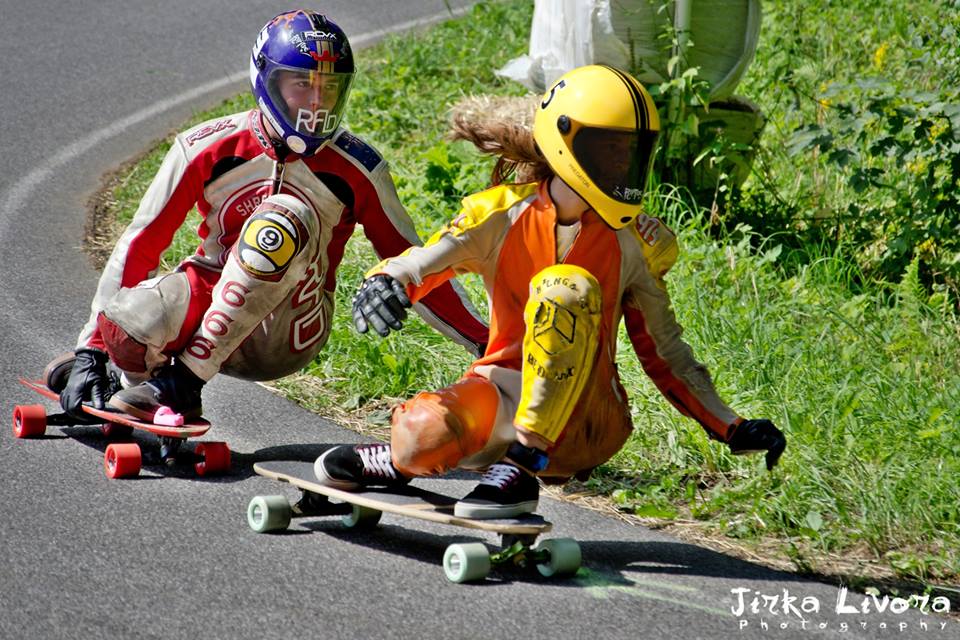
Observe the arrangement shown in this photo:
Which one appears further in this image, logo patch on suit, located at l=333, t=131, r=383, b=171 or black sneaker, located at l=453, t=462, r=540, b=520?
logo patch on suit, located at l=333, t=131, r=383, b=171

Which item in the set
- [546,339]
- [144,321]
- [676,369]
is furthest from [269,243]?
[676,369]

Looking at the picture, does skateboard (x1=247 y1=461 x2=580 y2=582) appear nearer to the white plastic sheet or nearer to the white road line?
the white plastic sheet

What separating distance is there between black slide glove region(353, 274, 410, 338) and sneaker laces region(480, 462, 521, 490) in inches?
22.1

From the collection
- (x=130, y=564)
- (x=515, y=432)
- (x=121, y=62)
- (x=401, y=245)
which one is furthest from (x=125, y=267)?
(x=121, y=62)

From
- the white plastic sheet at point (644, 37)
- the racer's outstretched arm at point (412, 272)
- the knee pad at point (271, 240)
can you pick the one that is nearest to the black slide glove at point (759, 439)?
the racer's outstretched arm at point (412, 272)

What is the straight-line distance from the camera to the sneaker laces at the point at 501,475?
153 inches

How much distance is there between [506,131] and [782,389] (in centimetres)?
189

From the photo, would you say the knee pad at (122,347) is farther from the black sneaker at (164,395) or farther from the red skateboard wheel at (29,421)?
the red skateboard wheel at (29,421)

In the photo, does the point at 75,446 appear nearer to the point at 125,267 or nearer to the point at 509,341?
the point at 125,267

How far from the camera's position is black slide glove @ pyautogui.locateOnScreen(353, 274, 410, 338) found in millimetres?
3688

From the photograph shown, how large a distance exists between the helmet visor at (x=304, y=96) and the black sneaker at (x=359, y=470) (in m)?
1.18

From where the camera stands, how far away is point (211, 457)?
452cm

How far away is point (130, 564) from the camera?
373cm

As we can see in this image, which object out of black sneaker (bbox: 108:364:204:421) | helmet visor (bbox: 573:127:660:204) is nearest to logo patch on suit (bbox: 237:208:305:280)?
black sneaker (bbox: 108:364:204:421)
